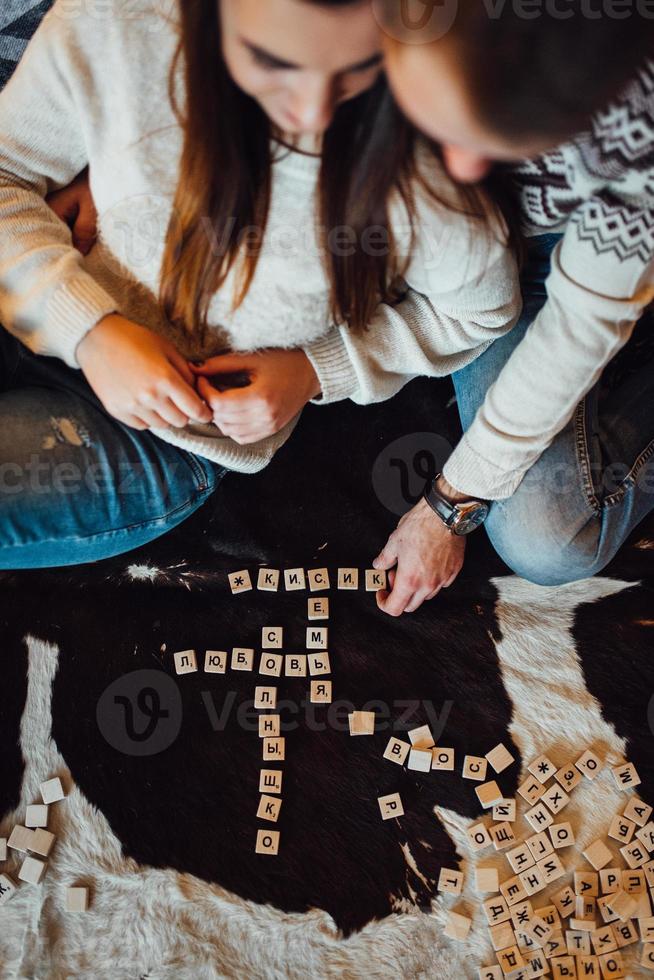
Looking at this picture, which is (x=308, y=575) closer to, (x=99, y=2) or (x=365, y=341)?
(x=365, y=341)

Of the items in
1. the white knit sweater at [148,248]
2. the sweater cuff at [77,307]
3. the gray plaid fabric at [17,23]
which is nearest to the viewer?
the white knit sweater at [148,248]

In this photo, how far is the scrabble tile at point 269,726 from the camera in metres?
1.11

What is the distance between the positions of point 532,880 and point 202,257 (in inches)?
37.0

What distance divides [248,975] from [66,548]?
2.10 ft

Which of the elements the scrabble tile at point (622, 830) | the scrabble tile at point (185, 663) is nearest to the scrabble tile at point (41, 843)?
the scrabble tile at point (185, 663)

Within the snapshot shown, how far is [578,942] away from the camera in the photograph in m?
1.03

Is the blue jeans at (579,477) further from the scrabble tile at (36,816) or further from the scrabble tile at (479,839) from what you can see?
the scrabble tile at (36,816)

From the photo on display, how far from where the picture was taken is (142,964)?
1014mm

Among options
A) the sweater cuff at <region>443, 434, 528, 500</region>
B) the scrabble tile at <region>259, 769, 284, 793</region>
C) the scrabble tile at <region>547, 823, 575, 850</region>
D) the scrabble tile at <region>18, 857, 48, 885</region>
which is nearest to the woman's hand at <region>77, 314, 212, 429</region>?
the sweater cuff at <region>443, 434, 528, 500</region>

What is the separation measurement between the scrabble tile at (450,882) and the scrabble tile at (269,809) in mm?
249

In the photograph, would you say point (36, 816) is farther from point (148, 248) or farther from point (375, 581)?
point (148, 248)

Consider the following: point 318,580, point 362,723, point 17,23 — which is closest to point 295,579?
point 318,580

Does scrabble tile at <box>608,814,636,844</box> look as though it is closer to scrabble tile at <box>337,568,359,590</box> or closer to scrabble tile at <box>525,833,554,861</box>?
scrabble tile at <box>525,833,554,861</box>

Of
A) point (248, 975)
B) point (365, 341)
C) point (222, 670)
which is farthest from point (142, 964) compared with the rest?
point (365, 341)
